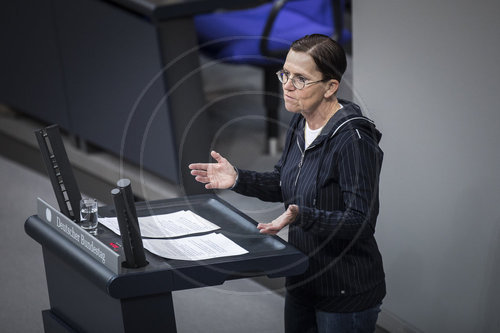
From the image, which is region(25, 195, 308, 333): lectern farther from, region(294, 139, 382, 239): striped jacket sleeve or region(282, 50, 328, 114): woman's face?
region(282, 50, 328, 114): woman's face

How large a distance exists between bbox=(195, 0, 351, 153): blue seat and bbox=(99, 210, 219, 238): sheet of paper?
2206 millimetres

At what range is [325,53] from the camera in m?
1.98

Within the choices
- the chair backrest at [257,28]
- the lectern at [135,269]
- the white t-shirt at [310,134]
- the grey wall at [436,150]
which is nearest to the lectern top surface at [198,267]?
the lectern at [135,269]

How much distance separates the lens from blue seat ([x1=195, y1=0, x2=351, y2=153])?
4516mm

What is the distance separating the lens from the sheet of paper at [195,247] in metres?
1.93

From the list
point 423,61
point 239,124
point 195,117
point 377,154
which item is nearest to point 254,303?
point 195,117

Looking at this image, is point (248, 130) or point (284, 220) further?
point (248, 130)

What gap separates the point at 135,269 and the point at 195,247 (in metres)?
0.18

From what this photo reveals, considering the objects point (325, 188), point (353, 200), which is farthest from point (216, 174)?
point (353, 200)

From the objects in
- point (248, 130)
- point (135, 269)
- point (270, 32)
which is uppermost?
point (270, 32)

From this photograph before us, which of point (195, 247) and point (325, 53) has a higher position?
point (325, 53)

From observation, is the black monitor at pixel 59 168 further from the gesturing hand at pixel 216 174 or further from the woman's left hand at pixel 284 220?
the woman's left hand at pixel 284 220

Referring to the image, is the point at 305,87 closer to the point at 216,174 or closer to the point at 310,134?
the point at 310,134

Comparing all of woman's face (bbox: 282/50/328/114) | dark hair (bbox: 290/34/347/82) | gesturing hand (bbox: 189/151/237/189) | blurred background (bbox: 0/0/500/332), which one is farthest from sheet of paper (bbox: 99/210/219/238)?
blurred background (bbox: 0/0/500/332)
